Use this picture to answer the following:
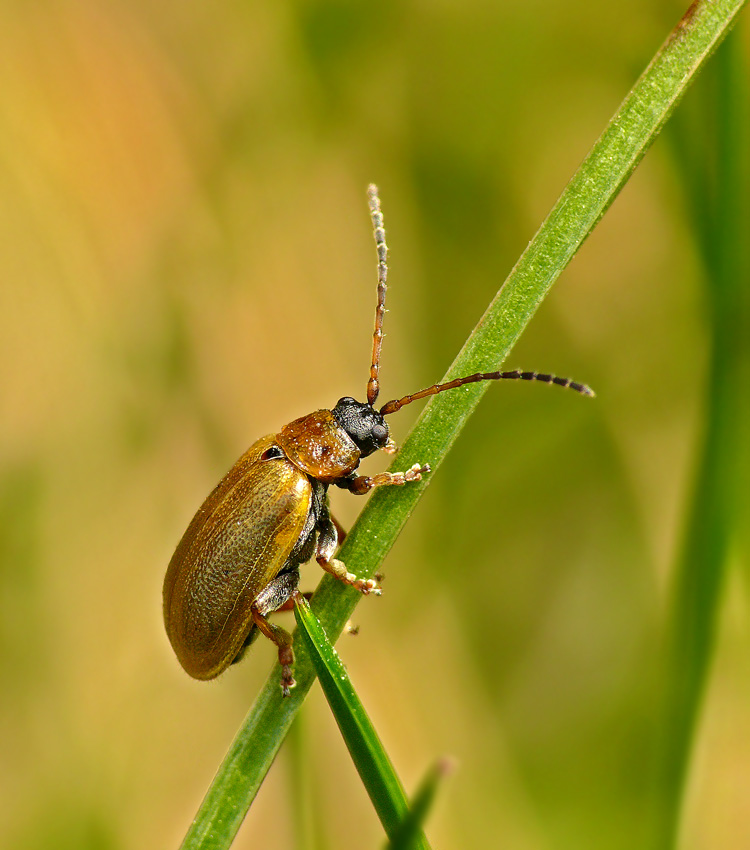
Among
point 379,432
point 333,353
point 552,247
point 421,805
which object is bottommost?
point 421,805

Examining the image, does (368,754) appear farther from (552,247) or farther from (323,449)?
→ (323,449)

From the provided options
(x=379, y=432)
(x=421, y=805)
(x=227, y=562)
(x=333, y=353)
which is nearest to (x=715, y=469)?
(x=379, y=432)

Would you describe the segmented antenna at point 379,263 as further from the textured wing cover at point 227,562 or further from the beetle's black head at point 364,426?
the textured wing cover at point 227,562

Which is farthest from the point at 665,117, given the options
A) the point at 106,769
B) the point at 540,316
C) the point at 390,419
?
the point at 106,769

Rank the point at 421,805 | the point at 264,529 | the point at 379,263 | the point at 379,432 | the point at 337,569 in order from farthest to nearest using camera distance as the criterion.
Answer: the point at 379,432 < the point at 264,529 < the point at 379,263 < the point at 337,569 < the point at 421,805

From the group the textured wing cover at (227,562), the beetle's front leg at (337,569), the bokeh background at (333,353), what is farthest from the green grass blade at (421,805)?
the bokeh background at (333,353)

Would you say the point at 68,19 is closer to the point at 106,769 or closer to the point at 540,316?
the point at 540,316
